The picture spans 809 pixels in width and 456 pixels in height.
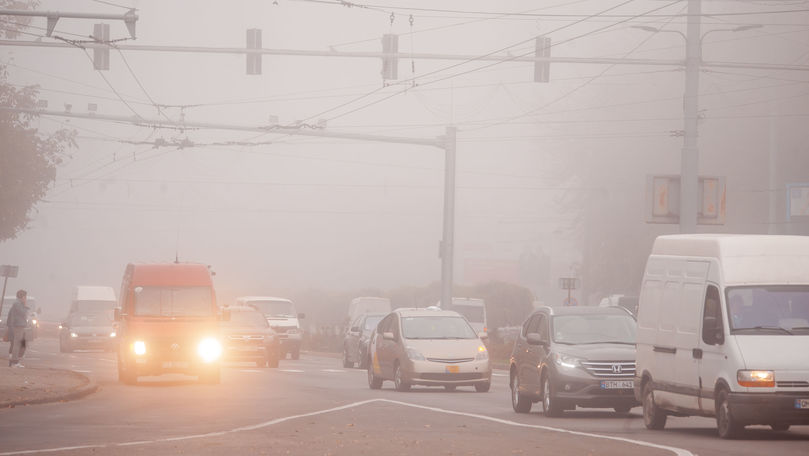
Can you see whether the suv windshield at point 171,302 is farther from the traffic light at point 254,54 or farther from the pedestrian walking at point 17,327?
the pedestrian walking at point 17,327

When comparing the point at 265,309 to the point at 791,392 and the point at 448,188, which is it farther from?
the point at 791,392

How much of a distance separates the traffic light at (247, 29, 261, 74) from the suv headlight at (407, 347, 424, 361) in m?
6.13

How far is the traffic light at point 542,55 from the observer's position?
Answer: 95.5 ft

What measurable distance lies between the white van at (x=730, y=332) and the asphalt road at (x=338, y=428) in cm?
40

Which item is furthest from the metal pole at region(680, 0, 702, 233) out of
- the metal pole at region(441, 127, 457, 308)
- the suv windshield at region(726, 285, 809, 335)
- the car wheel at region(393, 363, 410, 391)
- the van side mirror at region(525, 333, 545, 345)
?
the metal pole at region(441, 127, 457, 308)

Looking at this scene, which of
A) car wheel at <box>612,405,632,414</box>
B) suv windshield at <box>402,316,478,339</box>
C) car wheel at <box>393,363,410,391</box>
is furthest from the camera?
suv windshield at <box>402,316,478,339</box>

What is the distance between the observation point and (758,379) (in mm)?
16500

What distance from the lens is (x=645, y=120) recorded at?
65062 millimetres

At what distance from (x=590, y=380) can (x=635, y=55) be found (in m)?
44.7

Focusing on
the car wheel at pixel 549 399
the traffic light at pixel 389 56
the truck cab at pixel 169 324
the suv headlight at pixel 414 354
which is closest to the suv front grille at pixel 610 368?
the car wheel at pixel 549 399

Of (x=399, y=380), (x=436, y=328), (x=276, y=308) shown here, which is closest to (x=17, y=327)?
(x=399, y=380)

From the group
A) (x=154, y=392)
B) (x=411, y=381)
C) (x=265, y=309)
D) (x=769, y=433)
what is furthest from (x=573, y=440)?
(x=265, y=309)

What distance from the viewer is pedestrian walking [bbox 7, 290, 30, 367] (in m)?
37.0

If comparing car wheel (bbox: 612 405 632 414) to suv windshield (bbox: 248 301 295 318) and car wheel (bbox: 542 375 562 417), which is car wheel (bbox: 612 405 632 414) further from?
suv windshield (bbox: 248 301 295 318)
